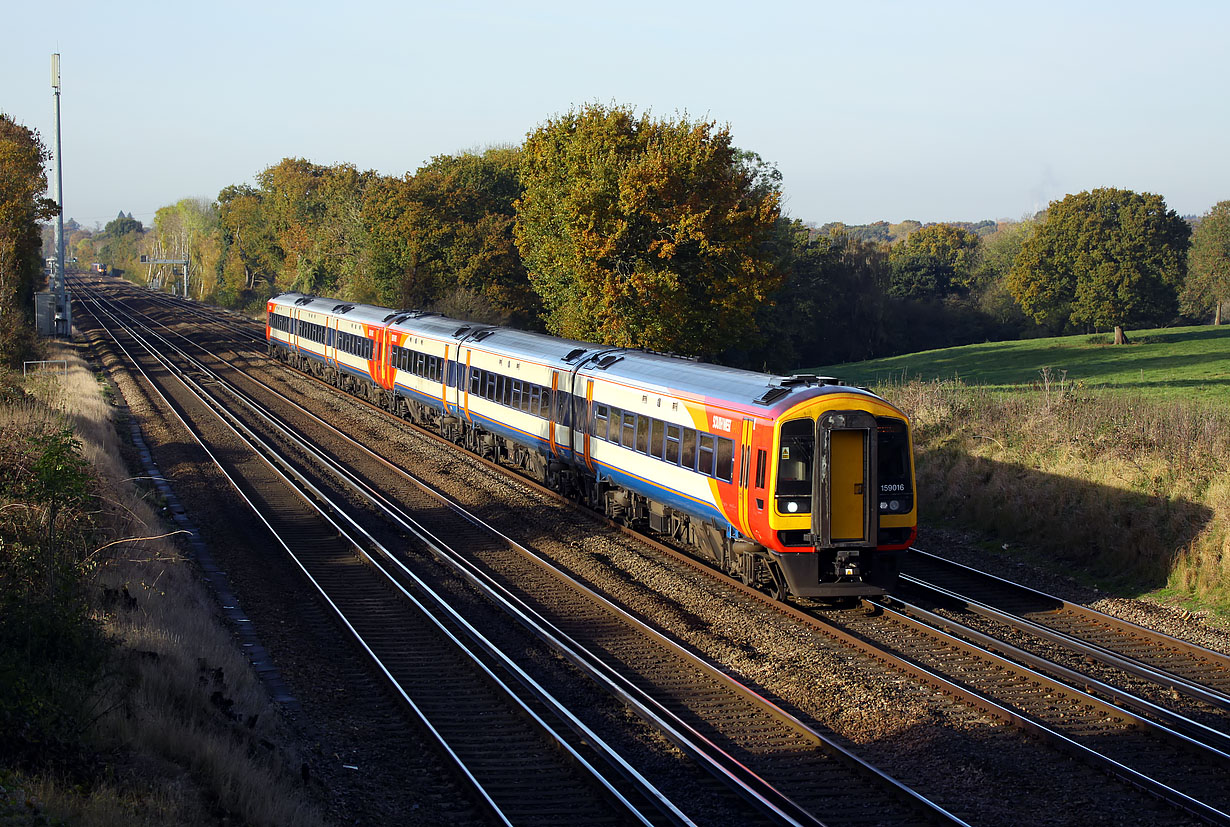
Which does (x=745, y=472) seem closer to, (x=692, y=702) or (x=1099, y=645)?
(x=692, y=702)

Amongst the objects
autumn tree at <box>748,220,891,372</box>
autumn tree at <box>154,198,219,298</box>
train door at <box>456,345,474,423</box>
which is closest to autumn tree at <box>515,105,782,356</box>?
train door at <box>456,345,474,423</box>

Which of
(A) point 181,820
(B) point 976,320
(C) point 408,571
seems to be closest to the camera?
(A) point 181,820

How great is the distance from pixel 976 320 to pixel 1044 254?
57.6 ft

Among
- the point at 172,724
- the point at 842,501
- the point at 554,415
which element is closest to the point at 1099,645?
the point at 842,501

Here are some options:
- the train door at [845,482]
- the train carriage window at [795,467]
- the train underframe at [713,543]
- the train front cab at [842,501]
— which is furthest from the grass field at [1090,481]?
the train carriage window at [795,467]

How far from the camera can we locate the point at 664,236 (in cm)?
3225

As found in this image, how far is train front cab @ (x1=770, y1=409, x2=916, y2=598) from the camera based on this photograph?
46.0 feet

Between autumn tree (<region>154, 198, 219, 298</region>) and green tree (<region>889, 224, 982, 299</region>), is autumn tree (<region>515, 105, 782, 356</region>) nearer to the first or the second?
green tree (<region>889, 224, 982, 299</region>)

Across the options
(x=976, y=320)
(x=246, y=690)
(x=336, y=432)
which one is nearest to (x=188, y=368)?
(x=336, y=432)

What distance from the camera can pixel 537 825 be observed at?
8797mm

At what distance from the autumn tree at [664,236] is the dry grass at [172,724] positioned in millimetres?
18461

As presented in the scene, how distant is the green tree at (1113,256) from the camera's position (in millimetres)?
60625

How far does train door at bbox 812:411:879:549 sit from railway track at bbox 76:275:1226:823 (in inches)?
48.6

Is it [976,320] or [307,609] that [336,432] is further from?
[976,320]
